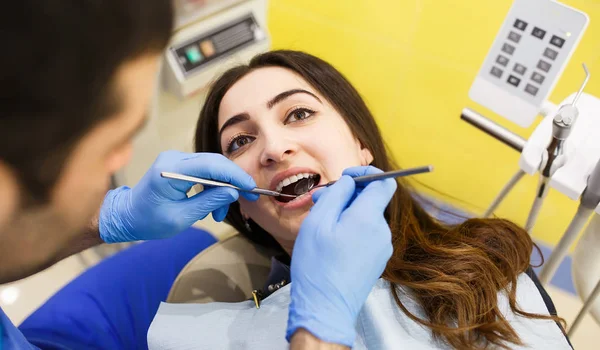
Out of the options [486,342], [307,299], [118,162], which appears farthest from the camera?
[486,342]

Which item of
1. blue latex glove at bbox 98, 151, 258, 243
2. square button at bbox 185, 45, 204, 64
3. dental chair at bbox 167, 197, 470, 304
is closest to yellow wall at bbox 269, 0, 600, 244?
dental chair at bbox 167, 197, 470, 304

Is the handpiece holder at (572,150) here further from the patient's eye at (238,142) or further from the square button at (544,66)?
the patient's eye at (238,142)

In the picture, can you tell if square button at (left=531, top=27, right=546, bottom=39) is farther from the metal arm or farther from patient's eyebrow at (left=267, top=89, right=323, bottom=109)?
patient's eyebrow at (left=267, top=89, right=323, bottom=109)

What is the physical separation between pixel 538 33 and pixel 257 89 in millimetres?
711

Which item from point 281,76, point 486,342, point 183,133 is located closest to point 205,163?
point 281,76

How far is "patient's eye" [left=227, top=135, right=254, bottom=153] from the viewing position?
3.62ft

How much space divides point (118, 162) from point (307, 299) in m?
0.36

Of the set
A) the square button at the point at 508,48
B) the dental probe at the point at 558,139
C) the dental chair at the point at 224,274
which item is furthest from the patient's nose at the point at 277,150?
the square button at the point at 508,48

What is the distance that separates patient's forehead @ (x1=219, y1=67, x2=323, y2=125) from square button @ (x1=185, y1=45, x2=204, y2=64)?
0.39 metres

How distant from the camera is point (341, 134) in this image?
3.52 ft

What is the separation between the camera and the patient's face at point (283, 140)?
3.31 feet

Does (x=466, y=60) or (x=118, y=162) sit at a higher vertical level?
(x=466, y=60)

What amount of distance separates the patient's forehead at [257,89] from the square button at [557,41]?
0.58m

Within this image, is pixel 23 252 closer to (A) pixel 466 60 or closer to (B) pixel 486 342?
(B) pixel 486 342
